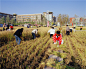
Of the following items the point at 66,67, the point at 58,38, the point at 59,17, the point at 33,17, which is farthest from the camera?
the point at 33,17

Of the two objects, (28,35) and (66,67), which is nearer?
(66,67)

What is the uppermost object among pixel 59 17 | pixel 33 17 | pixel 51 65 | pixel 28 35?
pixel 33 17

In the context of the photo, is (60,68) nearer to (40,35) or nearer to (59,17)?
(40,35)

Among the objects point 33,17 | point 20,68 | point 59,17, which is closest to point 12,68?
point 20,68

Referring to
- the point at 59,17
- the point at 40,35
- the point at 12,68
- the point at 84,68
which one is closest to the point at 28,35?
the point at 40,35

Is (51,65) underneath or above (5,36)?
underneath

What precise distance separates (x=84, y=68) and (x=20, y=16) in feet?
383

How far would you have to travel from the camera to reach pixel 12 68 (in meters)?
3.09

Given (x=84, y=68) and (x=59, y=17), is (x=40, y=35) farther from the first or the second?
(x=59, y=17)

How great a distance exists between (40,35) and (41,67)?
28.7ft

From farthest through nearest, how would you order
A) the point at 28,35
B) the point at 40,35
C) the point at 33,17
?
1. the point at 33,17
2. the point at 40,35
3. the point at 28,35

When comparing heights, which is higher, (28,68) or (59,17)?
(59,17)

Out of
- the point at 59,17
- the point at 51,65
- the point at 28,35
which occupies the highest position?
the point at 59,17

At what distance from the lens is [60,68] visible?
10.1 ft
